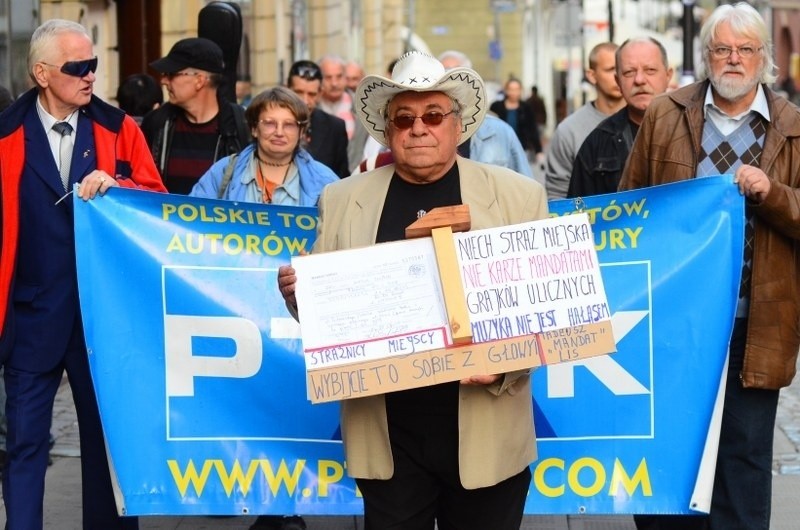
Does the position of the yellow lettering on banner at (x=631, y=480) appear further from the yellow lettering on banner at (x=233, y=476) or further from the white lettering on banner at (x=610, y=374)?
the yellow lettering on banner at (x=233, y=476)

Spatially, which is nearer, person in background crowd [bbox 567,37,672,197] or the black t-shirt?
the black t-shirt

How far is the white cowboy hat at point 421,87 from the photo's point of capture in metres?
4.65

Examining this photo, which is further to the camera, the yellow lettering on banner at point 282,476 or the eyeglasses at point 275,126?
the eyeglasses at point 275,126

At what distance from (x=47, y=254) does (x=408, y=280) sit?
6.35 feet

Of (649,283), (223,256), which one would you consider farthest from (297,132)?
(649,283)

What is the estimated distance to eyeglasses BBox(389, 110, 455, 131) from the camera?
4660 millimetres

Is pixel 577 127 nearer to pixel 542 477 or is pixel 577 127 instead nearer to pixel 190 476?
pixel 542 477

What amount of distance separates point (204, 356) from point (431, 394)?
1.49 meters

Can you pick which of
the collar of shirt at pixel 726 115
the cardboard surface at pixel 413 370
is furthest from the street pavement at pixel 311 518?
the cardboard surface at pixel 413 370

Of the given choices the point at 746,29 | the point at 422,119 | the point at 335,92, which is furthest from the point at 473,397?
the point at 335,92

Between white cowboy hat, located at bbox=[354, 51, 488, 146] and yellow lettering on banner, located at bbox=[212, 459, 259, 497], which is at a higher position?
white cowboy hat, located at bbox=[354, 51, 488, 146]

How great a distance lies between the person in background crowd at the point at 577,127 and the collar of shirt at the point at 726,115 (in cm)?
264

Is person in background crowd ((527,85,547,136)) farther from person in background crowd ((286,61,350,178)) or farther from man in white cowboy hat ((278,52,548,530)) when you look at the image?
man in white cowboy hat ((278,52,548,530))

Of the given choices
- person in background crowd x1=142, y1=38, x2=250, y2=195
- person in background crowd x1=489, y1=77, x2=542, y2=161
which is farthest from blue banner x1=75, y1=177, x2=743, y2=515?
person in background crowd x1=489, y1=77, x2=542, y2=161
